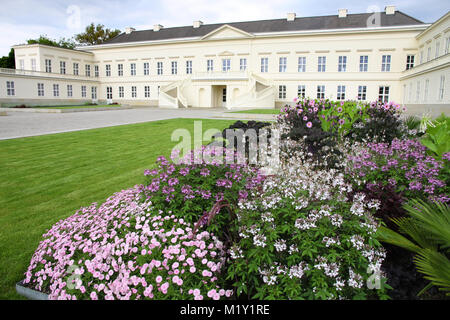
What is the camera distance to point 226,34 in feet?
143

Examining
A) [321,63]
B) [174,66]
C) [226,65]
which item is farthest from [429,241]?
[174,66]

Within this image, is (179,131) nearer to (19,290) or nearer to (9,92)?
(19,290)

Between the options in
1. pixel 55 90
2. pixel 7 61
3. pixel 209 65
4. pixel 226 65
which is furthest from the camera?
pixel 7 61

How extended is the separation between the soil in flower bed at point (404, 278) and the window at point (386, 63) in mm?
40990

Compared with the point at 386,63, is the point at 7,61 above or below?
above

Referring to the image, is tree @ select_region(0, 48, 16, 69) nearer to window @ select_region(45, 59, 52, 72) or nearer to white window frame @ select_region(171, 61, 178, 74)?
window @ select_region(45, 59, 52, 72)

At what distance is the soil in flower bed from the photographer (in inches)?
102

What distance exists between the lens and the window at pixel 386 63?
37875mm

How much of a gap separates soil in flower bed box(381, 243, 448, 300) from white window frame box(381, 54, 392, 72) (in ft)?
134

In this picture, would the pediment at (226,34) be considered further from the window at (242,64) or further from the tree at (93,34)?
the tree at (93,34)

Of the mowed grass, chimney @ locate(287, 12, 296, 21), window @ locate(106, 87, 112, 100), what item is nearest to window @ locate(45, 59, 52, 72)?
window @ locate(106, 87, 112, 100)

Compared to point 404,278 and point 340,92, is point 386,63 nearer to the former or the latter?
point 340,92

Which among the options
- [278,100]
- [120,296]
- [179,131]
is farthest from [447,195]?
[278,100]

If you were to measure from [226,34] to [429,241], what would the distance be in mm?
44706
